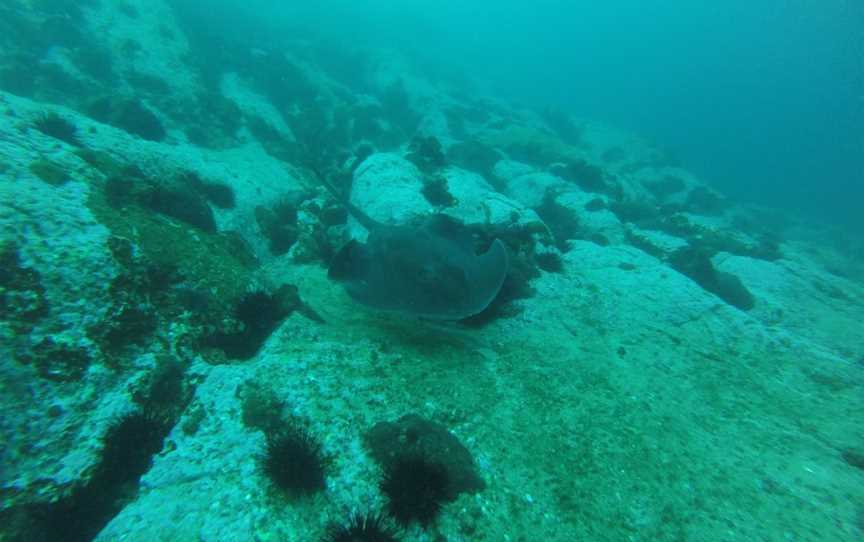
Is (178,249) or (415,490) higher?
(415,490)

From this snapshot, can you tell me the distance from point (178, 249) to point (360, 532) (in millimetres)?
5087

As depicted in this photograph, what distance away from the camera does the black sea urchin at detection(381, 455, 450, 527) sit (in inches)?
139

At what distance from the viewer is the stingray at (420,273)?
5340 mm

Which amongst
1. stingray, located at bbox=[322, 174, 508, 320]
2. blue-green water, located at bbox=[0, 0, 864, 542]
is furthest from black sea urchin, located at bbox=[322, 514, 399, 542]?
stingray, located at bbox=[322, 174, 508, 320]

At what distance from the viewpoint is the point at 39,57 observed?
1358 centimetres

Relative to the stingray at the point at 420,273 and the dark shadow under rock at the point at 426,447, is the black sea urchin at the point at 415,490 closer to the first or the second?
the dark shadow under rock at the point at 426,447

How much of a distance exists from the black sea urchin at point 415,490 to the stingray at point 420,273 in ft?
6.50

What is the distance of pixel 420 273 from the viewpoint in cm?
567

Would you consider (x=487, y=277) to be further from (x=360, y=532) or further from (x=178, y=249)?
(x=178, y=249)

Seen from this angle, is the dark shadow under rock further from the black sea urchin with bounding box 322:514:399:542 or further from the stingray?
the stingray

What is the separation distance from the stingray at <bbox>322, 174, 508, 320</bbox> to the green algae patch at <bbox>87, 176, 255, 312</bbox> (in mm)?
1713

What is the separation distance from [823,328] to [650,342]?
7019mm

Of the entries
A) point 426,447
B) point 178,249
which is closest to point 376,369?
point 426,447

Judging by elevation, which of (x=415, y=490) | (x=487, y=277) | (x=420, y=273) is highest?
(x=487, y=277)
